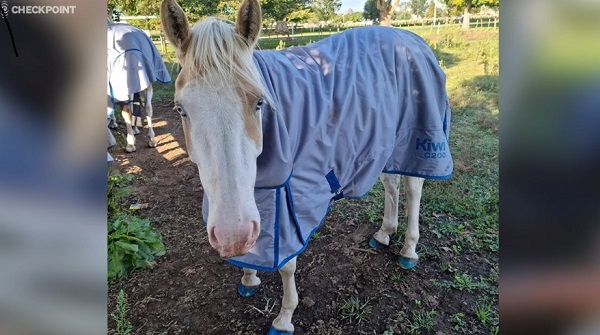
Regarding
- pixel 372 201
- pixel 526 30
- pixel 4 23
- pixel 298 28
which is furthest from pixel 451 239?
pixel 298 28

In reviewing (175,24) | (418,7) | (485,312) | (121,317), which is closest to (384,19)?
(418,7)

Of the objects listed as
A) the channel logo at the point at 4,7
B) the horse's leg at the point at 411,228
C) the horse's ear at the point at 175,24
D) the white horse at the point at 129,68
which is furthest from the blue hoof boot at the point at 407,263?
the white horse at the point at 129,68

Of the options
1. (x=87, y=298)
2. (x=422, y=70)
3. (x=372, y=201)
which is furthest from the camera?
(x=372, y=201)

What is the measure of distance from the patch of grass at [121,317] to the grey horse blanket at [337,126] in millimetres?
583

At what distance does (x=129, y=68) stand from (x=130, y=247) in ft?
7.50

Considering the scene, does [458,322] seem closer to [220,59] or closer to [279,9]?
[220,59]

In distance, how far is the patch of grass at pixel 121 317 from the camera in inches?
58.3

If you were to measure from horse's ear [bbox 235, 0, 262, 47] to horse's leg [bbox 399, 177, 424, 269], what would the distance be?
53.0 inches

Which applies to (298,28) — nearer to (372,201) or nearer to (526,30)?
(372,201)

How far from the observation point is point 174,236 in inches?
87.7

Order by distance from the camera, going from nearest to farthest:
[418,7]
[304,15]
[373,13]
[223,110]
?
1. [223,110]
2. [418,7]
3. [373,13]
4. [304,15]

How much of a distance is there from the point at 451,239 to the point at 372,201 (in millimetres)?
641

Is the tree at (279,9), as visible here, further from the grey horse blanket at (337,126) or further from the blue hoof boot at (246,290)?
the blue hoof boot at (246,290)

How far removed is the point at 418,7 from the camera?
3111 millimetres
